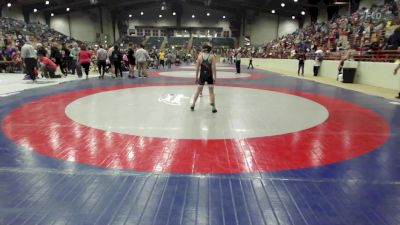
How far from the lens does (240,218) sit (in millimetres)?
2613

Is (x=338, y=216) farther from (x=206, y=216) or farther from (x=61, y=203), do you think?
(x=61, y=203)

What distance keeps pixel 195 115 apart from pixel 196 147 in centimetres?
209

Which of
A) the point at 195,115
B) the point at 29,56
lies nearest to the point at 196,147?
the point at 195,115

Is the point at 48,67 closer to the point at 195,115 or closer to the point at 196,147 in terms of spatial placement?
the point at 195,115

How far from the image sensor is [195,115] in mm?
6504

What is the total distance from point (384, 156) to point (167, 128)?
11.1 ft

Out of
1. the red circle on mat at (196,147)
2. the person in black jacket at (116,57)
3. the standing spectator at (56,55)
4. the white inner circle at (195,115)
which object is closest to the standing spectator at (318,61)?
Answer: the white inner circle at (195,115)

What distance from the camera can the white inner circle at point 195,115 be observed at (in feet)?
17.5

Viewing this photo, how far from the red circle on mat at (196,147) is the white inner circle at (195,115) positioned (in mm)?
302

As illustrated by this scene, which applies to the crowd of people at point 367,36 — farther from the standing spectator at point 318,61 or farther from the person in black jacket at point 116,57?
the person in black jacket at point 116,57

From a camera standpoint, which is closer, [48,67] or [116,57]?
[48,67]

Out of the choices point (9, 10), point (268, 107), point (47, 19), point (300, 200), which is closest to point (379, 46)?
point (268, 107)

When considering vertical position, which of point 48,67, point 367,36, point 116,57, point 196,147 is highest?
point 367,36

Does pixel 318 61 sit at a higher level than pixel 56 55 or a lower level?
lower
